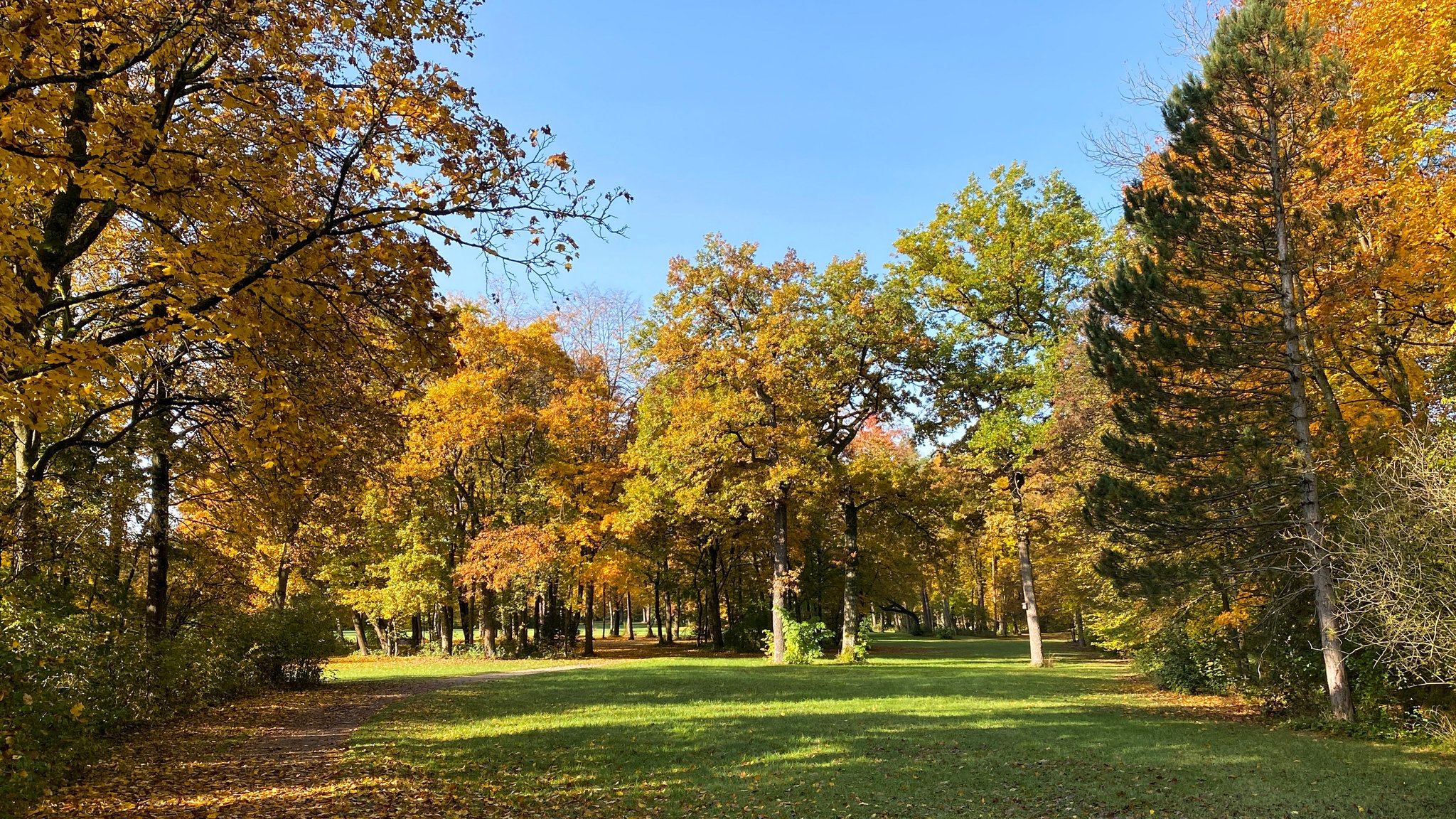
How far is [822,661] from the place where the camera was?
2462cm

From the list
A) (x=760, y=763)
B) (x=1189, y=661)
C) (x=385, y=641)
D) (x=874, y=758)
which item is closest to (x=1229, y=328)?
(x=1189, y=661)

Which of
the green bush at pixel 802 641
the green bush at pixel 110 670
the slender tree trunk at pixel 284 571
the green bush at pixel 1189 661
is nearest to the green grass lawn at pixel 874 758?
the green bush at pixel 1189 661

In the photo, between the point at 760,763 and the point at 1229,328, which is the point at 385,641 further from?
the point at 1229,328

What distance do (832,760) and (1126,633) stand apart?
15189mm

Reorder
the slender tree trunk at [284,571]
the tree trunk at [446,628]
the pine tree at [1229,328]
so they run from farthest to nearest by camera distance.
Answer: the tree trunk at [446,628] → the slender tree trunk at [284,571] → the pine tree at [1229,328]

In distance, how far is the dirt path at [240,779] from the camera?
6.79 metres

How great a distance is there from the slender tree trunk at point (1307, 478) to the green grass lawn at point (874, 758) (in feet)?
3.94

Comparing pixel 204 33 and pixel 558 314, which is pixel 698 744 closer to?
pixel 204 33

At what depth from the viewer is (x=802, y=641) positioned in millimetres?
24500

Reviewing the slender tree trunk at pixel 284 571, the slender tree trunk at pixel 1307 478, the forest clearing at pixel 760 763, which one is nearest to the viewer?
the forest clearing at pixel 760 763

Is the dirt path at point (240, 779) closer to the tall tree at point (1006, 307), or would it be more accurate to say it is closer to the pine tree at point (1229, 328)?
the pine tree at point (1229, 328)

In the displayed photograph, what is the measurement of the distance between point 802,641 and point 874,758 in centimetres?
1545

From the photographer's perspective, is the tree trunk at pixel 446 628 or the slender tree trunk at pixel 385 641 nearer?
the tree trunk at pixel 446 628

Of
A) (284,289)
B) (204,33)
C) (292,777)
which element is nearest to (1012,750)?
(292,777)
